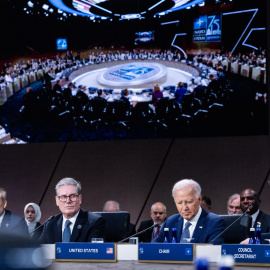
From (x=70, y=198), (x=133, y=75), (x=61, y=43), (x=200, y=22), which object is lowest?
(x=70, y=198)

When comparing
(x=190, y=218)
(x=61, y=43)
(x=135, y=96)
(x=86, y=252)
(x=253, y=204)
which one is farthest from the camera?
(x=61, y=43)

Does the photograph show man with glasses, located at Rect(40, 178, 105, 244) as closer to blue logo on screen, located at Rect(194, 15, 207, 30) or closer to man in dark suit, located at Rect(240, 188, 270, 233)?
man in dark suit, located at Rect(240, 188, 270, 233)

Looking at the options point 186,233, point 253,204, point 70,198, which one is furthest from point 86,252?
point 253,204

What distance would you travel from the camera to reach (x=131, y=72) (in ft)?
22.2

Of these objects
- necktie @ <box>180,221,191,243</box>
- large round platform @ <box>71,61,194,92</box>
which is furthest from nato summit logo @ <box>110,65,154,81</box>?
necktie @ <box>180,221,191,243</box>

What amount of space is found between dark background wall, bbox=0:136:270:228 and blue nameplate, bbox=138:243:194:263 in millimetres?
3933

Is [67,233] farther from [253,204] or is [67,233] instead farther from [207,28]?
[207,28]

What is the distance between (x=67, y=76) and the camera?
6.98 m

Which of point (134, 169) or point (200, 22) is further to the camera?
point (134, 169)

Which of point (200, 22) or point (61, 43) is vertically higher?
point (200, 22)

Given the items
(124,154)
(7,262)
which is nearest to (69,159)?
(124,154)

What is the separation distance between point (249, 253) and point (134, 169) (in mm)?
4465

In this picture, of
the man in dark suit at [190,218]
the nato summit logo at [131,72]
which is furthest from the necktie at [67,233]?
the nato summit logo at [131,72]

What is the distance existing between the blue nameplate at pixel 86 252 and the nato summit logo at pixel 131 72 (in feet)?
14.2
